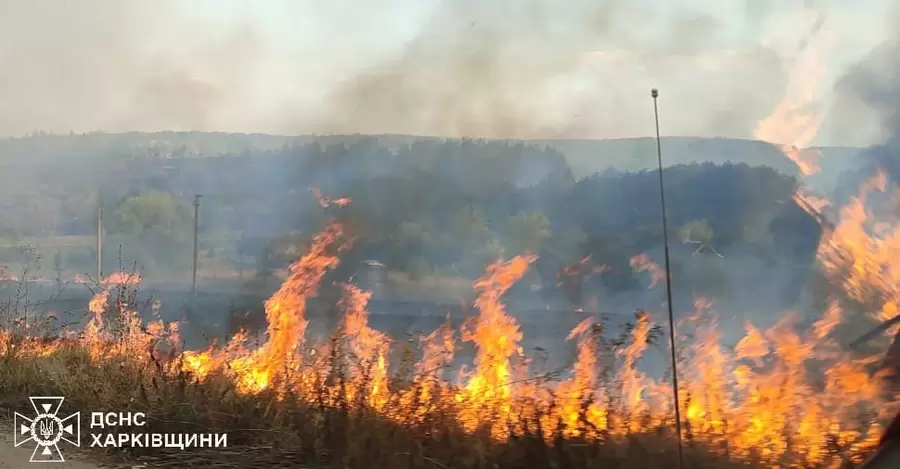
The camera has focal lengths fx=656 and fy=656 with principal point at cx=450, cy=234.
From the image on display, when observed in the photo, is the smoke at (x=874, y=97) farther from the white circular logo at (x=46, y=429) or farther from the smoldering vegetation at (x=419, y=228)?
the white circular logo at (x=46, y=429)

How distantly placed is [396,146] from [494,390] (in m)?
2.07

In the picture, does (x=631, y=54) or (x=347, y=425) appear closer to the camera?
(x=347, y=425)

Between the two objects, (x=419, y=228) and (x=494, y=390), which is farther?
(x=419, y=228)

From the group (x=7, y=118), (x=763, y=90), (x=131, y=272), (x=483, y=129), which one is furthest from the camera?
(x=7, y=118)

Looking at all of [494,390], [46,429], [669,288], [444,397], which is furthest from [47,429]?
[669,288]

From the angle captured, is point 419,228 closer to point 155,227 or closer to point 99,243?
point 155,227

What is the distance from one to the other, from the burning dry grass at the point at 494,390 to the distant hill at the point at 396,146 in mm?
576

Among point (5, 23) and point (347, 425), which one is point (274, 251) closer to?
point (347, 425)

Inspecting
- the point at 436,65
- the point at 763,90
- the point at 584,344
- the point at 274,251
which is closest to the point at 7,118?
the point at 274,251

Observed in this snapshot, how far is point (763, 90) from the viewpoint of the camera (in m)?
4.48

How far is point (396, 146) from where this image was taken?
509 centimetres

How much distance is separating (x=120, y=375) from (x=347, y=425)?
173 cm

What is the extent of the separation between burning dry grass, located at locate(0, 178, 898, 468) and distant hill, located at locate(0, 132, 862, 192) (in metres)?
0.58

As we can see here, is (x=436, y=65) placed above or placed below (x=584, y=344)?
above
